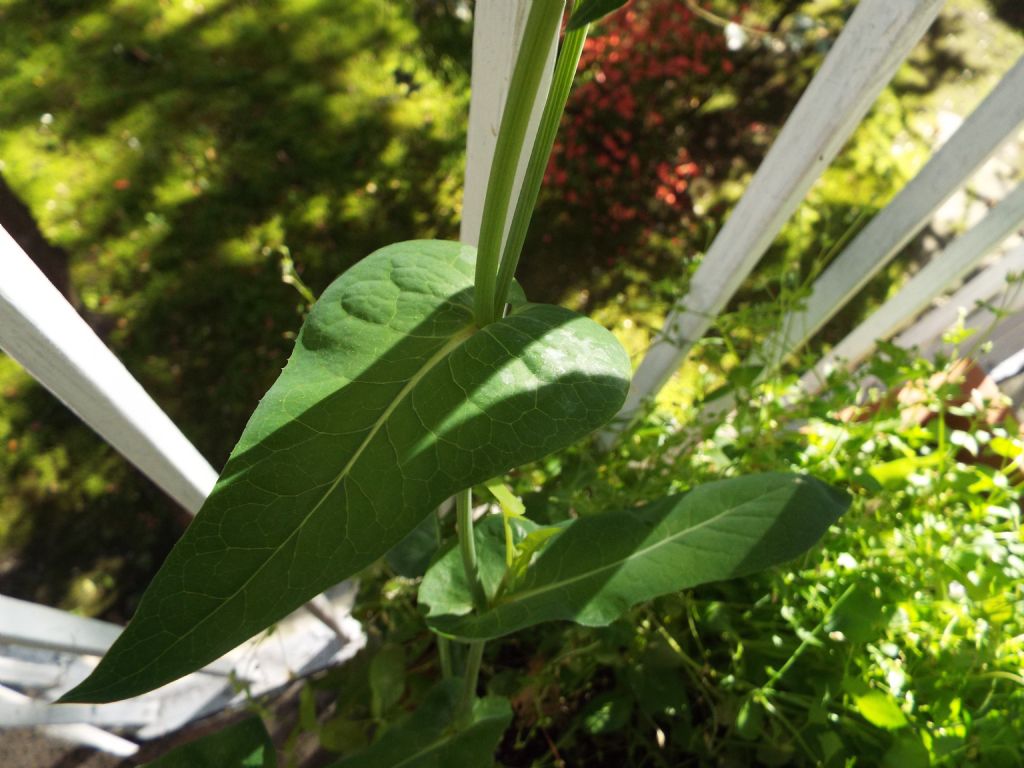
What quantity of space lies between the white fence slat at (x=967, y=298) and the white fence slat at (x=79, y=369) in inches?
52.6

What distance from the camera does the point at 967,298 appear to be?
1.55 metres

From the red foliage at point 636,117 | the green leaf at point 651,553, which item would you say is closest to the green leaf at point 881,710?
the green leaf at point 651,553

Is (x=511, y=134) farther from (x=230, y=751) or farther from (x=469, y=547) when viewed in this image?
(x=230, y=751)

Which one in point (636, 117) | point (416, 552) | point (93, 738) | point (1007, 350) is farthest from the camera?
point (636, 117)

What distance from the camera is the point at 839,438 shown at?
122cm

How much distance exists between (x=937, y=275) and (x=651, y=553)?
888 mm

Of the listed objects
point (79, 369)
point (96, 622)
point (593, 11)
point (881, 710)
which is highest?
point (593, 11)

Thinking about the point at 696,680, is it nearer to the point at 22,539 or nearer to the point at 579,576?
the point at 579,576

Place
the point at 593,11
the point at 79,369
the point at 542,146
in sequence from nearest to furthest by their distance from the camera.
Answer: the point at 593,11 → the point at 542,146 → the point at 79,369

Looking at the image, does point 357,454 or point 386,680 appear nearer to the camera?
point 357,454

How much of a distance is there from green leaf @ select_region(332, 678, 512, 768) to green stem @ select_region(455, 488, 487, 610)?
0.51 ft

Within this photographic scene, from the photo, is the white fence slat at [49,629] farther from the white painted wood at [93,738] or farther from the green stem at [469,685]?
the green stem at [469,685]

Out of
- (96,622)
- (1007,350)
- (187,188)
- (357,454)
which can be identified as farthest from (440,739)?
(187,188)

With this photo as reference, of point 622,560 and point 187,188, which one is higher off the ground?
point 622,560
